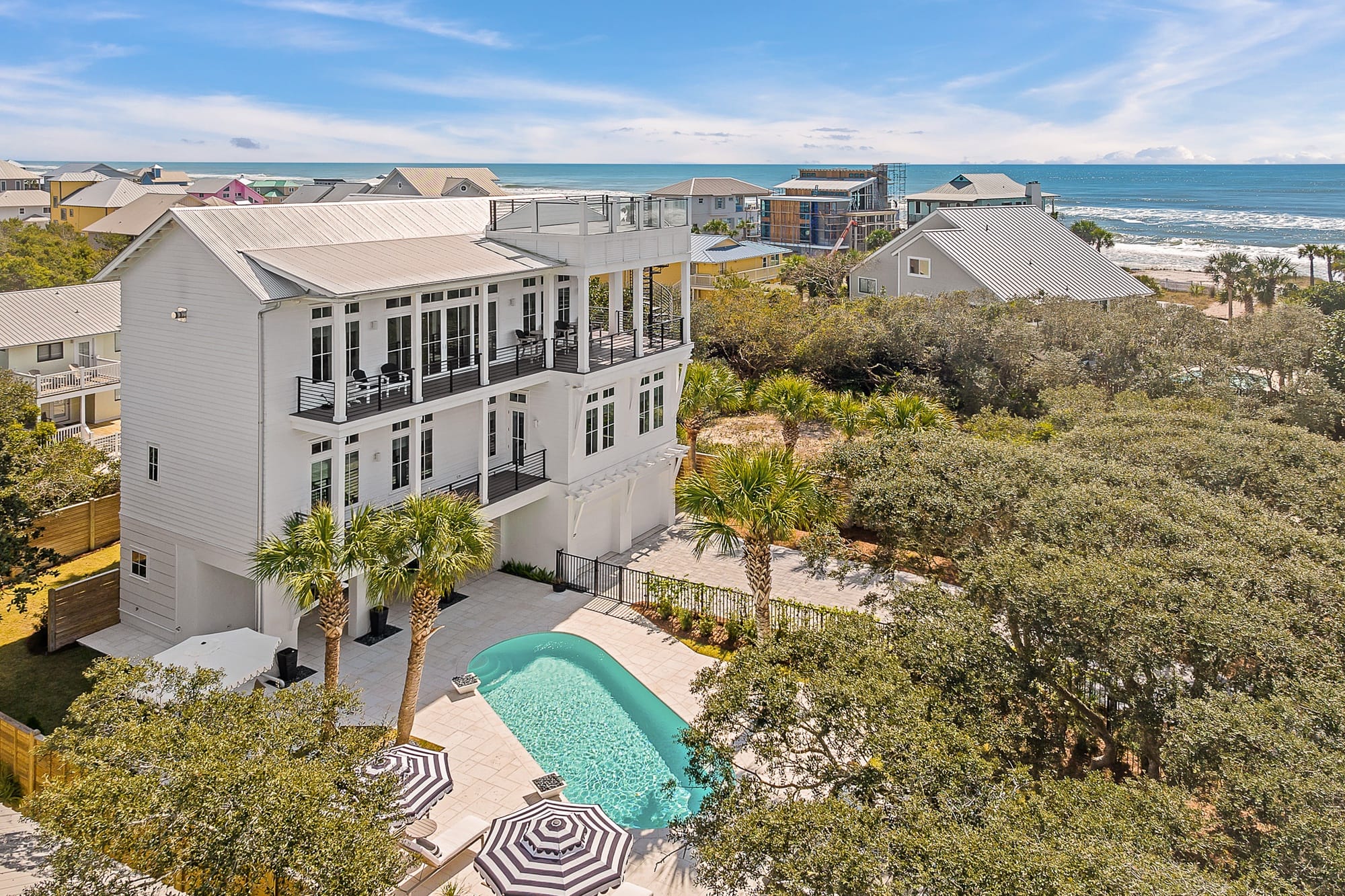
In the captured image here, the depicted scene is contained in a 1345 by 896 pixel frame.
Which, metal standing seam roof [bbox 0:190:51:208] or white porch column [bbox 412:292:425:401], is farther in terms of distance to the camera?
metal standing seam roof [bbox 0:190:51:208]

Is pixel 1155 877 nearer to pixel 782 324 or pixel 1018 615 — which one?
pixel 1018 615

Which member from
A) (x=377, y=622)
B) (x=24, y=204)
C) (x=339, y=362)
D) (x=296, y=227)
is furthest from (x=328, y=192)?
(x=339, y=362)

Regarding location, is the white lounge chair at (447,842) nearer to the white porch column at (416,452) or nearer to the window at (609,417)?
the white porch column at (416,452)

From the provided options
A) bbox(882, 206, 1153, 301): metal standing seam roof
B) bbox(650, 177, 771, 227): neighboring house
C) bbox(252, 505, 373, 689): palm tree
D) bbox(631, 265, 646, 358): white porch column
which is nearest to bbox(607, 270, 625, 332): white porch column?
bbox(631, 265, 646, 358): white porch column

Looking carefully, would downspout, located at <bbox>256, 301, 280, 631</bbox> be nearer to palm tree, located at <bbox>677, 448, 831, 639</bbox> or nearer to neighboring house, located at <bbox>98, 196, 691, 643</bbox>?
neighboring house, located at <bbox>98, 196, 691, 643</bbox>

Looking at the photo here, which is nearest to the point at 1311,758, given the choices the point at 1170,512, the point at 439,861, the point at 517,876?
the point at 1170,512
